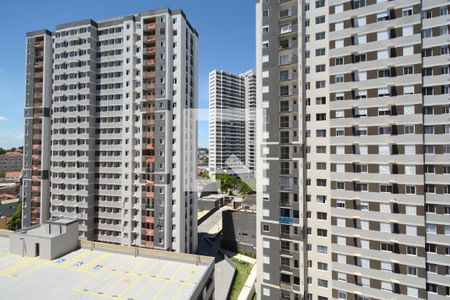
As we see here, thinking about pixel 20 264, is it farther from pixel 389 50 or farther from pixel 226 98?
pixel 226 98

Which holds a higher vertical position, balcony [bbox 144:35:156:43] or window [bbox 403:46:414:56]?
balcony [bbox 144:35:156:43]

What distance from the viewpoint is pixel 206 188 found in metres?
74.5

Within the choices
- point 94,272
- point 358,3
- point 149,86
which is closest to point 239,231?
point 94,272

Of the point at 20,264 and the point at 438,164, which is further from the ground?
the point at 438,164

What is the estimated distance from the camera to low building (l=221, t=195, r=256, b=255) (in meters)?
39.2

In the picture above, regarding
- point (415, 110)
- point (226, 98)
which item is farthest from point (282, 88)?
point (226, 98)

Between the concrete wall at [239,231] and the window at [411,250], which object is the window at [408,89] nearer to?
the window at [411,250]

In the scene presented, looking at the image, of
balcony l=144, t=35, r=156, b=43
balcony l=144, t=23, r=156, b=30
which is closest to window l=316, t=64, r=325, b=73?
balcony l=144, t=35, r=156, b=43

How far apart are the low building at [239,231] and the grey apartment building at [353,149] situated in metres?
15.0

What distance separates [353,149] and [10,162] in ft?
456

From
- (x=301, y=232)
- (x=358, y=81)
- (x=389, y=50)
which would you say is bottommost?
(x=301, y=232)

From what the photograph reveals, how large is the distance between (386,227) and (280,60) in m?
18.1

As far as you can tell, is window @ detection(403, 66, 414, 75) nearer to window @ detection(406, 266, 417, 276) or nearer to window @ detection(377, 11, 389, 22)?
window @ detection(377, 11, 389, 22)

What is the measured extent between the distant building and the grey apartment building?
130 meters
